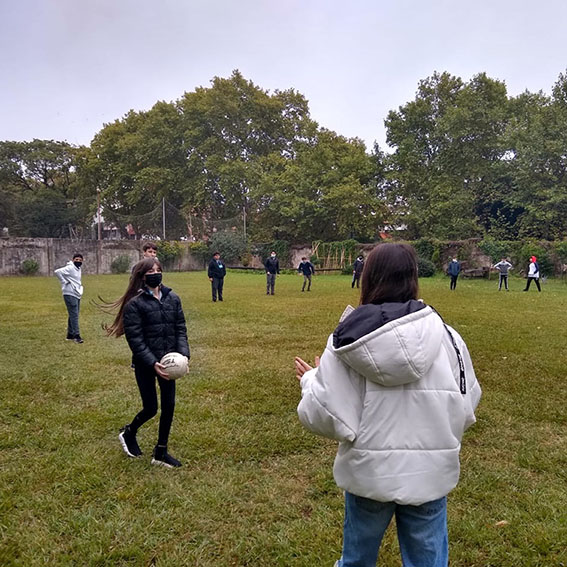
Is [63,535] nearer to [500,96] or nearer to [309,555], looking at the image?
[309,555]

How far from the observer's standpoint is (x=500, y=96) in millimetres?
36125

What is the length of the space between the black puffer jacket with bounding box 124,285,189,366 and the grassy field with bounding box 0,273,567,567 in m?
0.97

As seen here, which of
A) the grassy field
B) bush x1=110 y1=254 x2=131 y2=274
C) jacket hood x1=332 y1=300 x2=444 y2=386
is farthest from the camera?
bush x1=110 y1=254 x2=131 y2=274

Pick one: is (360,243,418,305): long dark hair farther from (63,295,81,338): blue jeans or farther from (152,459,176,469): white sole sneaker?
(63,295,81,338): blue jeans

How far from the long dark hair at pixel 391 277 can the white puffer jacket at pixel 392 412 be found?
0.25 ft

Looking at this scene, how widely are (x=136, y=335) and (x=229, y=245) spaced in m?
35.8

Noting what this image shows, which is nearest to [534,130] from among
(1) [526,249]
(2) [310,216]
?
(1) [526,249]

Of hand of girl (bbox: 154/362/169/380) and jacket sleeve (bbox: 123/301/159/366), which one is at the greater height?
jacket sleeve (bbox: 123/301/159/366)

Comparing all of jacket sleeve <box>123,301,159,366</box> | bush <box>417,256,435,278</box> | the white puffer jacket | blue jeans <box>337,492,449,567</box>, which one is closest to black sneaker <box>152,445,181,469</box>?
jacket sleeve <box>123,301,159,366</box>

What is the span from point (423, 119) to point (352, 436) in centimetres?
4086

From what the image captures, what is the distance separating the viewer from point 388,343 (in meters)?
1.66

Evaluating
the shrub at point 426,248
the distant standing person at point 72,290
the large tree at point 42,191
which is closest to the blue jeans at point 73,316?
the distant standing person at point 72,290

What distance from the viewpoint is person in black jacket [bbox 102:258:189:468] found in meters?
3.62

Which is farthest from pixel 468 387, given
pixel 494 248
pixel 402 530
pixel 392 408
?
pixel 494 248
